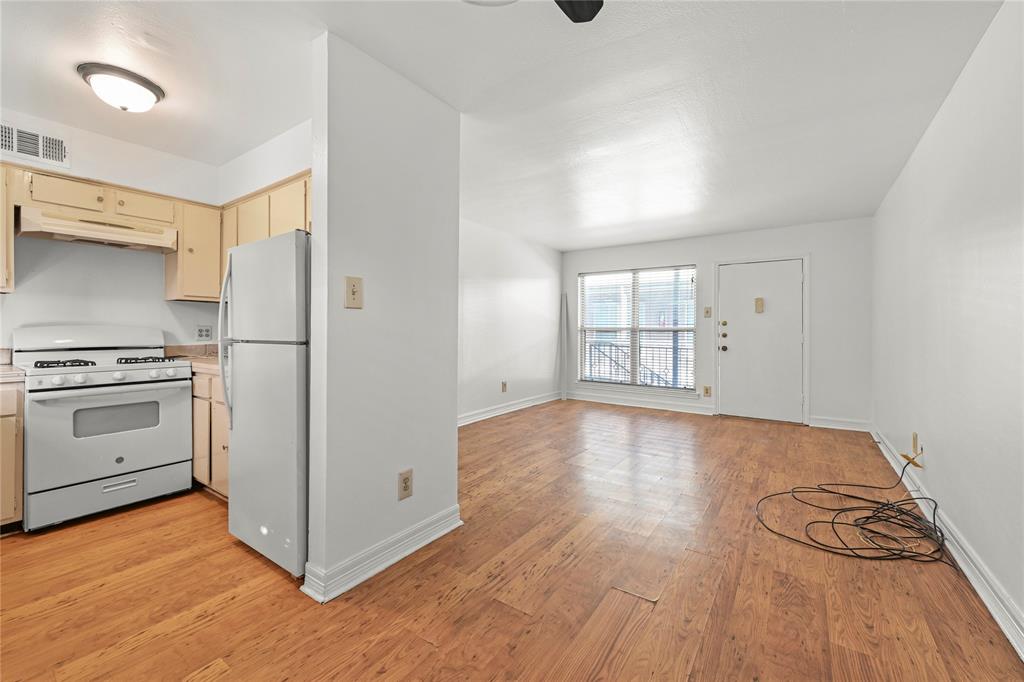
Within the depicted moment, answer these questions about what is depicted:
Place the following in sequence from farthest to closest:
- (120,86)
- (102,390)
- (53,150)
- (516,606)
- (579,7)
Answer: (53,150) → (102,390) → (120,86) → (516,606) → (579,7)

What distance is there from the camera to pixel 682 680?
132cm

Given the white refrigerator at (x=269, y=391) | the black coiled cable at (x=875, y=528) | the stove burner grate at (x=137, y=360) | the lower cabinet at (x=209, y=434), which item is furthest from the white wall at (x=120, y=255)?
the black coiled cable at (x=875, y=528)

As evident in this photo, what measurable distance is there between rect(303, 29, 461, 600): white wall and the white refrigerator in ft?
0.21

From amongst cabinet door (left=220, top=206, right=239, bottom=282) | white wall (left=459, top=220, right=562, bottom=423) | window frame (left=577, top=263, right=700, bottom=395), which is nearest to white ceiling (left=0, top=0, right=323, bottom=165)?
cabinet door (left=220, top=206, right=239, bottom=282)

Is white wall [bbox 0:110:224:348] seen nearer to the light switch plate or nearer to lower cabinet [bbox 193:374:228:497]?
lower cabinet [bbox 193:374:228:497]

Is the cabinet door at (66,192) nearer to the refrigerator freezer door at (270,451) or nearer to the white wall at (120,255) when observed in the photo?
the white wall at (120,255)

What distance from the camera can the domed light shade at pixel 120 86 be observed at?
6.63 feet

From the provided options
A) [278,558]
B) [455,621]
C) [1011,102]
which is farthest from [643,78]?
[278,558]

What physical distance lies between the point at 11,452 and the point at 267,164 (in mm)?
2079

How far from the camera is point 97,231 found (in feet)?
8.75

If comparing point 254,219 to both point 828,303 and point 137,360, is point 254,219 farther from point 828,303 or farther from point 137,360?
point 828,303

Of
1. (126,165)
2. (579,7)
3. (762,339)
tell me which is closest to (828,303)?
(762,339)

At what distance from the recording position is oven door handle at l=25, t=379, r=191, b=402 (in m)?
2.27

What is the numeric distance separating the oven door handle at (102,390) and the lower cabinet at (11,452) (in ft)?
0.24
